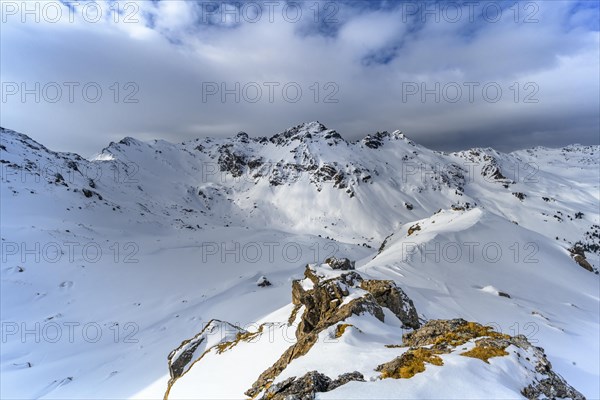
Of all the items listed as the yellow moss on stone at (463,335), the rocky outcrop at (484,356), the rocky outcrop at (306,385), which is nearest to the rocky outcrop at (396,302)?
the yellow moss on stone at (463,335)

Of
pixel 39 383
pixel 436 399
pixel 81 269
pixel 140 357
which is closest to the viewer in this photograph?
pixel 436 399

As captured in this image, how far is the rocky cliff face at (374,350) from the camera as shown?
6.18 meters

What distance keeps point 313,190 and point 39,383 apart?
545 feet

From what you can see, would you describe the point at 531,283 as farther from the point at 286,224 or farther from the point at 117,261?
the point at 286,224

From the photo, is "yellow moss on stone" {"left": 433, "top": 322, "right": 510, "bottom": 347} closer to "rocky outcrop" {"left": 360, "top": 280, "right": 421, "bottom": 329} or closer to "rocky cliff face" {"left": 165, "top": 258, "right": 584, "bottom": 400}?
"rocky cliff face" {"left": 165, "top": 258, "right": 584, "bottom": 400}

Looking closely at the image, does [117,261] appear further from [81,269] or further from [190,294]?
[190,294]

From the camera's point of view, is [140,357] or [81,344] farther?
[81,344]

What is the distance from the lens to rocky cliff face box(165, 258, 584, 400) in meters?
6.18

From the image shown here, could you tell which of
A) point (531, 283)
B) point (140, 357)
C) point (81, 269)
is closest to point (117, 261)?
point (81, 269)

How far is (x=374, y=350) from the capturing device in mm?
8711

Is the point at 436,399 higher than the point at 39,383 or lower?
higher

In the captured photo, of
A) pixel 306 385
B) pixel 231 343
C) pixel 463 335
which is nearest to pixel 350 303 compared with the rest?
pixel 463 335

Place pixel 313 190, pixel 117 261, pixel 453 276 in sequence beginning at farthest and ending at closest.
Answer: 1. pixel 313 190
2. pixel 117 261
3. pixel 453 276

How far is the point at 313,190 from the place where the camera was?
600 ft
